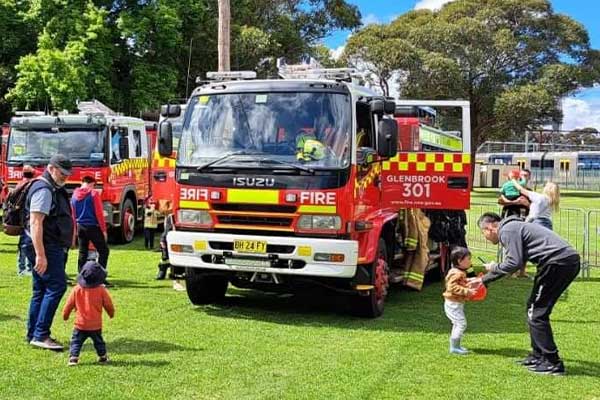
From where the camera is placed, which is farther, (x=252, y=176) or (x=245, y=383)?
(x=252, y=176)

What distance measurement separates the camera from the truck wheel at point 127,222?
16188 mm

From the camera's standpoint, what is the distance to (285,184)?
26.1 ft

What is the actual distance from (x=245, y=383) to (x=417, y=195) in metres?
4.41

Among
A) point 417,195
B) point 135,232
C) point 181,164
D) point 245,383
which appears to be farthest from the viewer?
point 135,232

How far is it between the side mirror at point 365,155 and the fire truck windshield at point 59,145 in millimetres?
8158

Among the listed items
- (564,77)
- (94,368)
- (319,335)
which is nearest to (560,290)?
Answer: (319,335)

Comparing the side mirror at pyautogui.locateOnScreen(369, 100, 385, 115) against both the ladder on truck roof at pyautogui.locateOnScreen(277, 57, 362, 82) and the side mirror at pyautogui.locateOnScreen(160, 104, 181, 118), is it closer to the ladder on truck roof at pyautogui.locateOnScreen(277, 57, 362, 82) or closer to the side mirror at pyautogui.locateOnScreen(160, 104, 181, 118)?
the ladder on truck roof at pyautogui.locateOnScreen(277, 57, 362, 82)

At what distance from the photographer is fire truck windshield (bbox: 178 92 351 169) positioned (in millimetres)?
8023

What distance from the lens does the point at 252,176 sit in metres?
8.05

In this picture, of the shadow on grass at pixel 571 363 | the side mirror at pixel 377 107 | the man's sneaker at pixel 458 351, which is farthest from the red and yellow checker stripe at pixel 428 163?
the man's sneaker at pixel 458 351

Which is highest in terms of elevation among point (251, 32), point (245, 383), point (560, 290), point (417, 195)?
point (251, 32)

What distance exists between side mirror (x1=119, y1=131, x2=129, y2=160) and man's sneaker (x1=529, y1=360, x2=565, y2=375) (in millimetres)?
11357

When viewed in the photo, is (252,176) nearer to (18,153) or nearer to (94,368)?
(94,368)

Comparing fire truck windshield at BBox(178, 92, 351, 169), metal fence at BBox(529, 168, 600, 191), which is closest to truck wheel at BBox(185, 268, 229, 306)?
fire truck windshield at BBox(178, 92, 351, 169)
